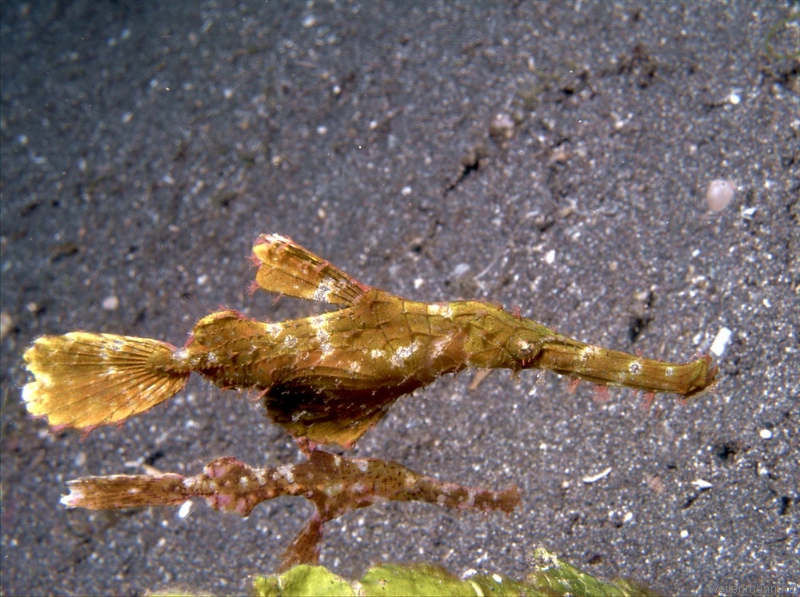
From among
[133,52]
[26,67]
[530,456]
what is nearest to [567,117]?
[530,456]

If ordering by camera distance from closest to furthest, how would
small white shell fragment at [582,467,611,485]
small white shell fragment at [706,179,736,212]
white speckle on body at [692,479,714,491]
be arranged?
white speckle on body at [692,479,714,491], small white shell fragment at [582,467,611,485], small white shell fragment at [706,179,736,212]

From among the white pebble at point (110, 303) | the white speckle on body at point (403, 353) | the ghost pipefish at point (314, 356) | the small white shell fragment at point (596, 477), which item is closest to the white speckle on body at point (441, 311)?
the ghost pipefish at point (314, 356)

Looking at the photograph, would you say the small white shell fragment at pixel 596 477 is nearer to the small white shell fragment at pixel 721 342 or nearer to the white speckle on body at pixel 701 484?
the white speckle on body at pixel 701 484

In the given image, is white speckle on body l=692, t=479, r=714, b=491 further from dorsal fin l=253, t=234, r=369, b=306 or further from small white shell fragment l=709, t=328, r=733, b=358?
dorsal fin l=253, t=234, r=369, b=306

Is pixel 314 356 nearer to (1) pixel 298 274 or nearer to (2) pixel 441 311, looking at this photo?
(1) pixel 298 274

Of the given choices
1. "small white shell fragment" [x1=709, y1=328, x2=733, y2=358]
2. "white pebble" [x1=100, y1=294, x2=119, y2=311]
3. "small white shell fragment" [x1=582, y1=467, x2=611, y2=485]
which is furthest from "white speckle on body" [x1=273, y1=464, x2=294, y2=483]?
"white pebble" [x1=100, y1=294, x2=119, y2=311]
